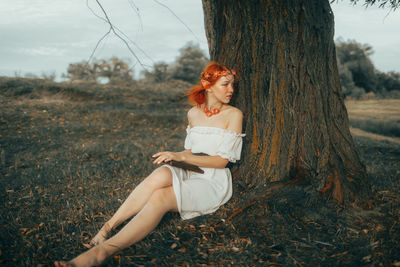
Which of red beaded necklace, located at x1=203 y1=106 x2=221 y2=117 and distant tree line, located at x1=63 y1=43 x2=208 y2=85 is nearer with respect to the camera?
red beaded necklace, located at x1=203 y1=106 x2=221 y2=117

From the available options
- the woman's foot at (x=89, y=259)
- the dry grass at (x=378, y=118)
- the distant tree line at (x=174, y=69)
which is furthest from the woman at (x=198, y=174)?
the distant tree line at (x=174, y=69)

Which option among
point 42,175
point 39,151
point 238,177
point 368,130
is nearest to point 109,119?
point 39,151

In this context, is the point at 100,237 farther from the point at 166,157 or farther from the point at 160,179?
the point at 166,157

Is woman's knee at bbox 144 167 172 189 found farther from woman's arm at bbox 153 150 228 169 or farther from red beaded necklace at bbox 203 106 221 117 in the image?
red beaded necklace at bbox 203 106 221 117

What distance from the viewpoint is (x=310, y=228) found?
2.64 meters

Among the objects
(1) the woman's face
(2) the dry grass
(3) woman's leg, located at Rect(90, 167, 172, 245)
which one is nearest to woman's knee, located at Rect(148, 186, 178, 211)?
(3) woman's leg, located at Rect(90, 167, 172, 245)

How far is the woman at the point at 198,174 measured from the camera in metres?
2.48

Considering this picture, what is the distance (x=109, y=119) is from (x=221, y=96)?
5.95 metres

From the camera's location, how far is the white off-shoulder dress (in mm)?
2662

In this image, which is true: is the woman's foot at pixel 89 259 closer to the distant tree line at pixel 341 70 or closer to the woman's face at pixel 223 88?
the woman's face at pixel 223 88

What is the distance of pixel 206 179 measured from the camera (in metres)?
2.89

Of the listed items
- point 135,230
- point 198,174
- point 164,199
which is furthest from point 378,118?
point 135,230

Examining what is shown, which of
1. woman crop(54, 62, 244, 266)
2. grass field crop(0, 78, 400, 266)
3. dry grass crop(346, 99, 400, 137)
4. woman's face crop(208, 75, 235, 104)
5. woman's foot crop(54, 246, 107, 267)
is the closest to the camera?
woman's foot crop(54, 246, 107, 267)

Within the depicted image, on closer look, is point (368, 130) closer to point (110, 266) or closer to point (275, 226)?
point (275, 226)
